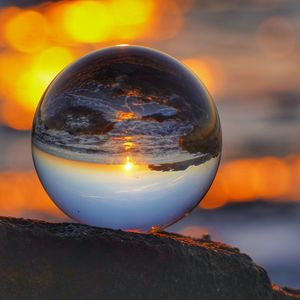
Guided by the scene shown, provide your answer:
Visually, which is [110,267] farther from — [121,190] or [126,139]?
[126,139]

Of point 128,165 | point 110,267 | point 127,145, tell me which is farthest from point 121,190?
point 110,267

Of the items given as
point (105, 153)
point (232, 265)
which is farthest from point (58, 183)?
point (232, 265)

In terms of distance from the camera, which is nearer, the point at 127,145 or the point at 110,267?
the point at 110,267

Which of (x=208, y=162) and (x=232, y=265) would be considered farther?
(x=208, y=162)

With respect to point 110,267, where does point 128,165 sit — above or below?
above

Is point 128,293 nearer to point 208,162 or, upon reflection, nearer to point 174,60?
point 208,162

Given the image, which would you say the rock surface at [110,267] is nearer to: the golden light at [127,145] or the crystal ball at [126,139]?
the crystal ball at [126,139]

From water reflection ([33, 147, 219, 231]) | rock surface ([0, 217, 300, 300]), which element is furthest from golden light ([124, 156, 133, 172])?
rock surface ([0, 217, 300, 300])
